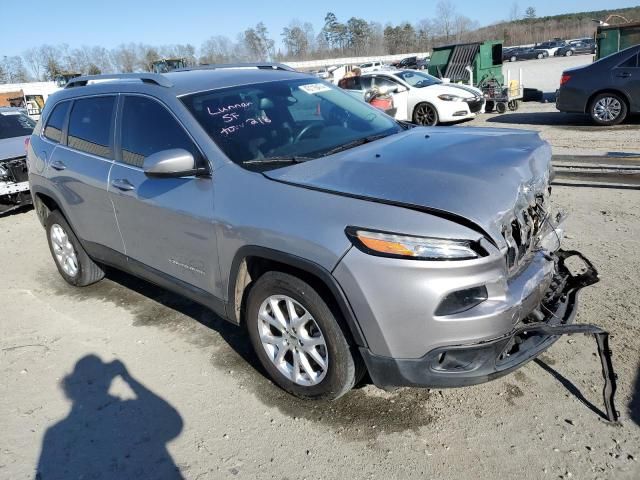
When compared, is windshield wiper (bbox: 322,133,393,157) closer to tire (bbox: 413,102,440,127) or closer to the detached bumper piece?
the detached bumper piece

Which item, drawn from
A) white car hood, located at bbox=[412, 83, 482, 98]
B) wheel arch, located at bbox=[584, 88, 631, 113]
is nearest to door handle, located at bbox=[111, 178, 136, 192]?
white car hood, located at bbox=[412, 83, 482, 98]

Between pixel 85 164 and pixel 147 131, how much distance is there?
935mm

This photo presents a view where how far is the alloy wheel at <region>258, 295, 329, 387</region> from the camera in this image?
292cm

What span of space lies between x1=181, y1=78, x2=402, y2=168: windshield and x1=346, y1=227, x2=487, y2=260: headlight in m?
1.00

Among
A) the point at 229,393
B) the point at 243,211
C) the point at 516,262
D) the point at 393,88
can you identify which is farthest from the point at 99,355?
the point at 393,88

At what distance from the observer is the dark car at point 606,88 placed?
35.9 ft

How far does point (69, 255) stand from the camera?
17.0 ft

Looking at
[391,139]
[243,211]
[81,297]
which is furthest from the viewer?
[81,297]

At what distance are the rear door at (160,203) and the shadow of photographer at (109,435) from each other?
0.83 m

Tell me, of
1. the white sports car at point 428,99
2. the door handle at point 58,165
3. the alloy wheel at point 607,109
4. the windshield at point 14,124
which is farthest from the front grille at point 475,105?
the door handle at point 58,165

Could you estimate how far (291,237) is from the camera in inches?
107

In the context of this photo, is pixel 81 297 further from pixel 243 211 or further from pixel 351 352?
pixel 351 352

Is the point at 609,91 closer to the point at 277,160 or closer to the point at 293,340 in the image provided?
the point at 277,160

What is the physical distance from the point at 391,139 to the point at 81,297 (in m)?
3.38
